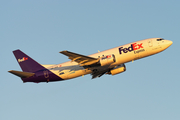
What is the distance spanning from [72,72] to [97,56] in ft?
20.4

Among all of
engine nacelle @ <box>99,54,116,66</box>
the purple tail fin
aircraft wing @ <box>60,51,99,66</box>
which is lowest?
engine nacelle @ <box>99,54,116,66</box>

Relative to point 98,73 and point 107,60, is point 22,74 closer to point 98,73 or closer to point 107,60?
point 98,73

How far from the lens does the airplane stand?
47812mm

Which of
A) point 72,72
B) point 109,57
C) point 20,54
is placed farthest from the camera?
point 20,54

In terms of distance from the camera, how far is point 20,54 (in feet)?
179

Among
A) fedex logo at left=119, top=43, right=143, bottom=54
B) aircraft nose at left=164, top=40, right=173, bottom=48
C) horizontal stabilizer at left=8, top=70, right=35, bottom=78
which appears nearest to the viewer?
fedex logo at left=119, top=43, right=143, bottom=54

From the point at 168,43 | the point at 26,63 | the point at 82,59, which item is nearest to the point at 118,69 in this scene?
the point at 82,59

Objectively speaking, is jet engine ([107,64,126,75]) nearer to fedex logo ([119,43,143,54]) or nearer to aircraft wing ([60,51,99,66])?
fedex logo ([119,43,143,54])

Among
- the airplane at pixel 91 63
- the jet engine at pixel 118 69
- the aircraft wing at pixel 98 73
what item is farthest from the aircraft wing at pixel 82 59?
the jet engine at pixel 118 69

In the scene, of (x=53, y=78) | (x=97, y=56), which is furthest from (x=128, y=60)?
(x=53, y=78)

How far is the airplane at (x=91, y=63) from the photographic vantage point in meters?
47.8

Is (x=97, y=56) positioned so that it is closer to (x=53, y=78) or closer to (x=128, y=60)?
(x=128, y=60)

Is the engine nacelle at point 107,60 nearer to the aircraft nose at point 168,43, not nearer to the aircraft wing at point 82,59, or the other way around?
the aircraft wing at point 82,59

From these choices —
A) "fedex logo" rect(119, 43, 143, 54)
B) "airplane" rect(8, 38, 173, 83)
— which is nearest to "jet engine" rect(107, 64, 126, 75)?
"airplane" rect(8, 38, 173, 83)
